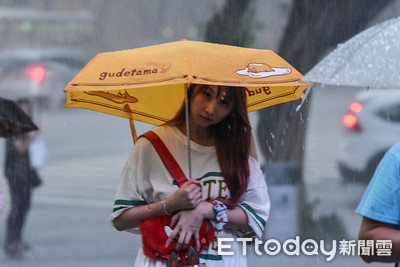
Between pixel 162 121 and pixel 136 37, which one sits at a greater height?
pixel 162 121

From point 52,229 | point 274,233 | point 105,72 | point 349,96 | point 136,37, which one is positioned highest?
point 105,72

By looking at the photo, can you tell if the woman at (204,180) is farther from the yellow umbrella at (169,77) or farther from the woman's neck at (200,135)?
the yellow umbrella at (169,77)

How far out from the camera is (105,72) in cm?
318

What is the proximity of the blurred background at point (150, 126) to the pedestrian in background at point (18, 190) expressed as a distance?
→ 4.9 inches

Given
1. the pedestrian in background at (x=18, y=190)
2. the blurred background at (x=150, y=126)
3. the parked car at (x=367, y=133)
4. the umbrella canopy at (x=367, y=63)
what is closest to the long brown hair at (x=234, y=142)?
the umbrella canopy at (x=367, y=63)

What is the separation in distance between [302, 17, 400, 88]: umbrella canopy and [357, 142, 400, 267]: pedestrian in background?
273mm

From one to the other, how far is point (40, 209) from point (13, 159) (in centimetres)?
75

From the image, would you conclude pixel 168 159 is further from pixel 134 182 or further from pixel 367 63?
pixel 367 63

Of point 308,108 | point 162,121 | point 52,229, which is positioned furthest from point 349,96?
point 162,121

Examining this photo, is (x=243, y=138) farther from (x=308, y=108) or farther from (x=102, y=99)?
(x=308, y=108)

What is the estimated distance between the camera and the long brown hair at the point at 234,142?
10.8 ft

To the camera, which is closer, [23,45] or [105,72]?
[105,72]

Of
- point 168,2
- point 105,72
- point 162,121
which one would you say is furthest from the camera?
point 168,2

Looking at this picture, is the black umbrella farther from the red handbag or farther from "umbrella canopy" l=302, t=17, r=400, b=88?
"umbrella canopy" l=302, t=17, r=400, b=88
